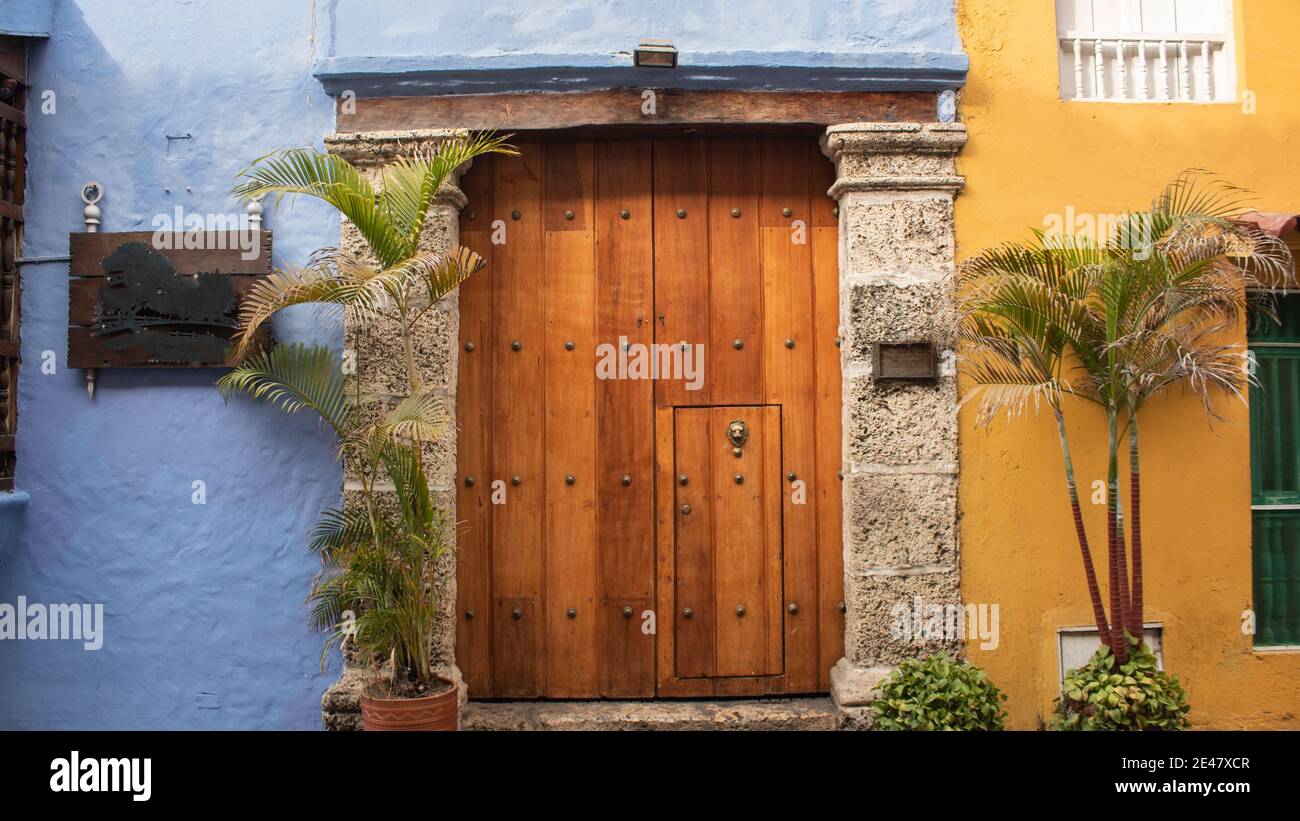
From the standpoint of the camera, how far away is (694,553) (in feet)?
11.7

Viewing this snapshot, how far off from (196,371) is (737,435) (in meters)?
2.23

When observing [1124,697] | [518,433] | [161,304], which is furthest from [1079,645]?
[161,304]

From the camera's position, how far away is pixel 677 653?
354 cm

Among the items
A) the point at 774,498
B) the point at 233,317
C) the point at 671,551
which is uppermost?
the point at 233,317

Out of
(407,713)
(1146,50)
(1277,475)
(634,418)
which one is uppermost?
(1146,50)

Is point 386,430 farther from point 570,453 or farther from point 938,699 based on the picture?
point 938,699

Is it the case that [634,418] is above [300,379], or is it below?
below

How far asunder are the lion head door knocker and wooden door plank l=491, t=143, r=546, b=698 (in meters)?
0.80

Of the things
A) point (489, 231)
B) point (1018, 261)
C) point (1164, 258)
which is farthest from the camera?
point (489, 231)

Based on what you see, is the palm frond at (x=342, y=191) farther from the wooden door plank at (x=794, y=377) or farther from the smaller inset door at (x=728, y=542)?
the wooden door plank at (x=794, y=377)

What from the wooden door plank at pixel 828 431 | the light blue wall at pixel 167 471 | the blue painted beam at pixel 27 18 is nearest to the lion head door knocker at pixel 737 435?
the wooden door plank at pixel 828 431

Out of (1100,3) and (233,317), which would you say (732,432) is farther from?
(1100,3)

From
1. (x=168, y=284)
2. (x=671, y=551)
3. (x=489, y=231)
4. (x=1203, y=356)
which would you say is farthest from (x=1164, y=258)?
(x=168, y=284)

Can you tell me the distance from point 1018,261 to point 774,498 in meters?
1.32
